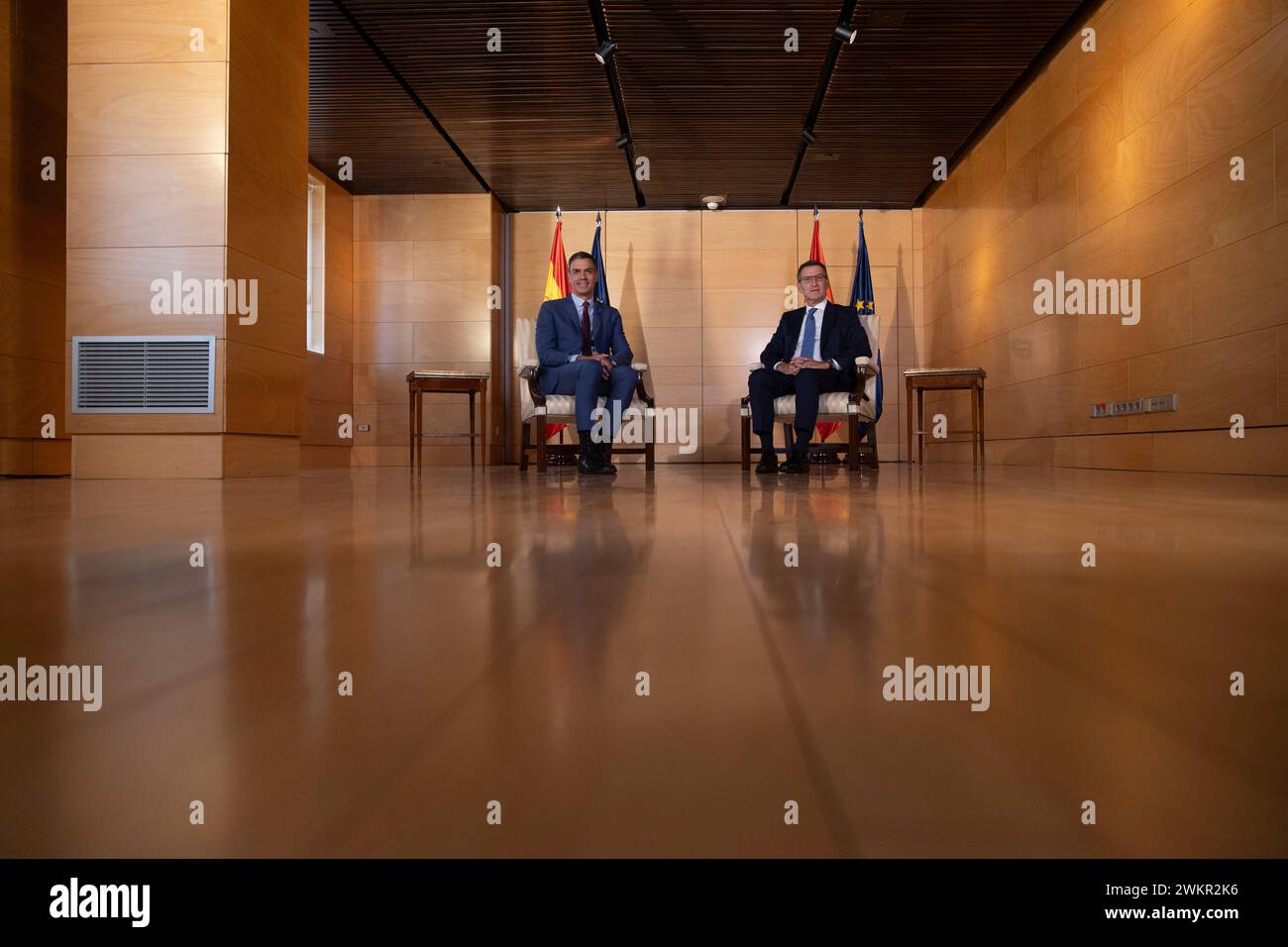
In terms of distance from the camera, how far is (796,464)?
5113mm

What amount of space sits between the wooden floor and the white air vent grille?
3320mm

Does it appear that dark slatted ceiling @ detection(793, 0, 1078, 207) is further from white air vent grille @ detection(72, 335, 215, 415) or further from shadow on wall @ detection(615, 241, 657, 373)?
white air vent grille @ detection(72, 335, 215, 415)

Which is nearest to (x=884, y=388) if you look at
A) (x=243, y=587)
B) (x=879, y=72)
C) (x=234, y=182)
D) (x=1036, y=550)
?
(x=879, y=72)

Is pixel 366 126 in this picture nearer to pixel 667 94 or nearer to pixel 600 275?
pixel 600 275

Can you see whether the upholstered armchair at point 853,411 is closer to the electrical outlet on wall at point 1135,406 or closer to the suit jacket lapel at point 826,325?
the suit jacket lapel at point 826,325

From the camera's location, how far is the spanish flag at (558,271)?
30.1 feet

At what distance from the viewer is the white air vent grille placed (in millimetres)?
4246

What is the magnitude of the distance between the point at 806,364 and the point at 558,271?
185 inches

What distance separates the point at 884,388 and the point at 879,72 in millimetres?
3877

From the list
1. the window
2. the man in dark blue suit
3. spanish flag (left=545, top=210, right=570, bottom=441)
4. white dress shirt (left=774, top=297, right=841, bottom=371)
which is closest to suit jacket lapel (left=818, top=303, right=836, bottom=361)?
white dress shirt (left=774, top=297, right=841, bottom=371)

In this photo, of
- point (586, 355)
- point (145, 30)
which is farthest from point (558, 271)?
point (145, 30)

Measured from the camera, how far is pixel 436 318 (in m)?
9.40
